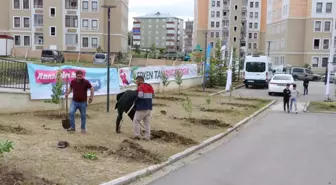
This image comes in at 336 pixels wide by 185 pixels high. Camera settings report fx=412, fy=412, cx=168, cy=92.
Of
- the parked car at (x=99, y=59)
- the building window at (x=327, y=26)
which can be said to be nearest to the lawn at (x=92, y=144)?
the parked car at (x=99, y=59)

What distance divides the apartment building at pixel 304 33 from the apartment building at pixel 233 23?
1085 inches

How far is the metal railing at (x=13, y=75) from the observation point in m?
13.9

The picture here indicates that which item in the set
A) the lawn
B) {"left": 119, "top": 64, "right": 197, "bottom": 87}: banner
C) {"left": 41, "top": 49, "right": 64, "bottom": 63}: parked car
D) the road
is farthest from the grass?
{"left": 41, "top": 49, "right": 64, "bottom": 63}: parked car

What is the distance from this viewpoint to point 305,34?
8044 centimetres

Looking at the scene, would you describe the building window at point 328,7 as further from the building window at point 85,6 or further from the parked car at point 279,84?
the parked car at point 279,84

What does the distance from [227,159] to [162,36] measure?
17824 cm

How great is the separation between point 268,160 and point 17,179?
5785 mm

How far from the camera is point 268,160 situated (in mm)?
9727

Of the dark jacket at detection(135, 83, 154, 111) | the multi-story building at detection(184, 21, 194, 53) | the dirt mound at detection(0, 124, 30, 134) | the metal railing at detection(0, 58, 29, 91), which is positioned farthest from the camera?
the multi-story building at detection(184, 21, 194, 53)

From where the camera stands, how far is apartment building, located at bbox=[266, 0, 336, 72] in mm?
77312

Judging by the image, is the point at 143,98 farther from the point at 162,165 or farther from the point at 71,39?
the point at 71,39

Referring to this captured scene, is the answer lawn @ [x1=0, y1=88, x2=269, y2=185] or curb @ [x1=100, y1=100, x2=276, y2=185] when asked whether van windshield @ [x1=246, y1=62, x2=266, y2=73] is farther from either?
curb @ [x1=100, y1=100, x2=276, y2=185]

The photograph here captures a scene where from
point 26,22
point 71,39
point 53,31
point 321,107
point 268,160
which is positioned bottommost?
point 321,107

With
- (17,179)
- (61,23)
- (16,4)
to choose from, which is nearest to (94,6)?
(61,23)
